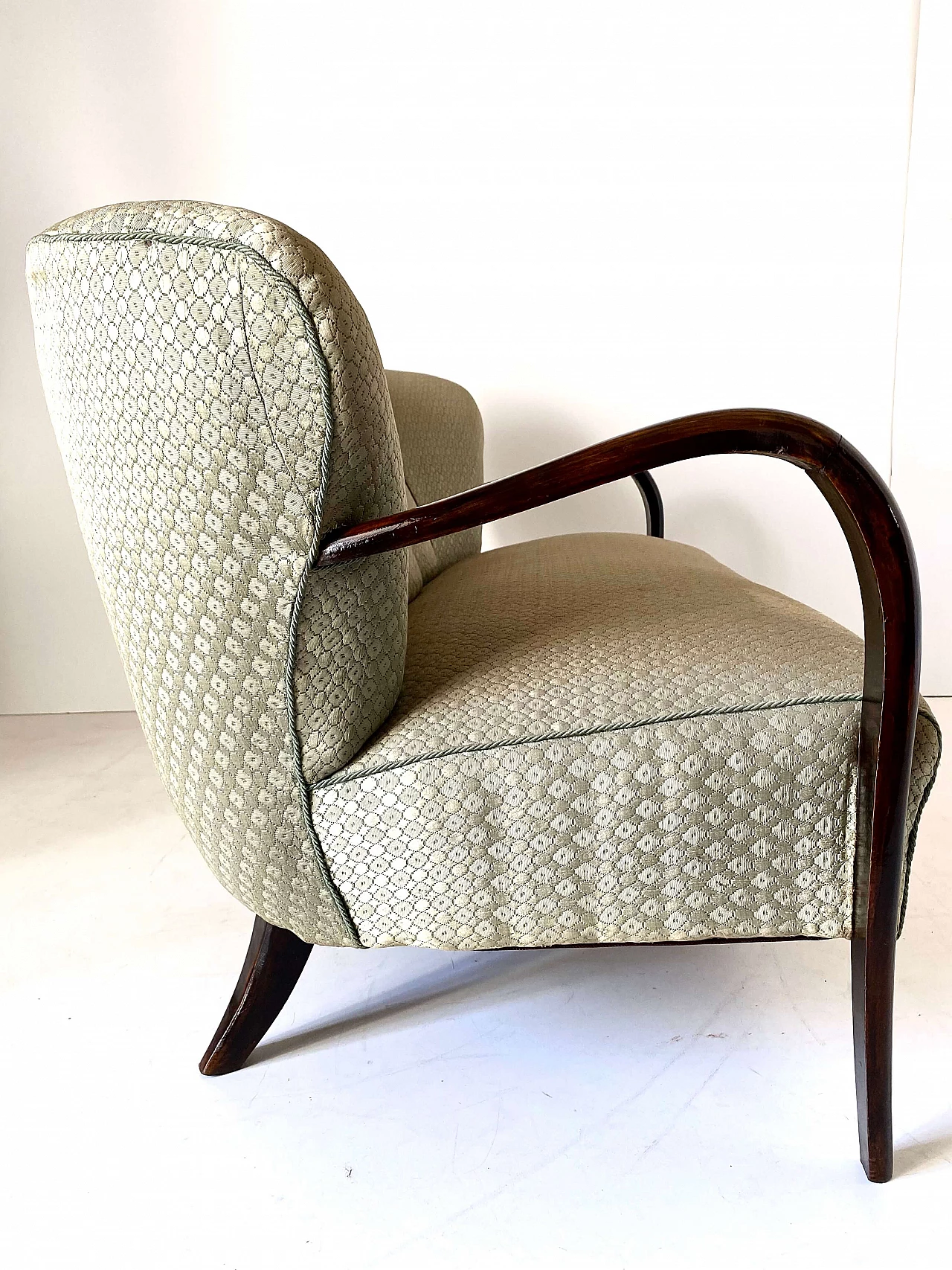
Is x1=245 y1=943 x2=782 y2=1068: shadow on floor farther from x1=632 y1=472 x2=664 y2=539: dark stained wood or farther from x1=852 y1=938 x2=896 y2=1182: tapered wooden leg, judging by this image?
x1=632 y1=472 x2=664 y2=539: dark stained wood

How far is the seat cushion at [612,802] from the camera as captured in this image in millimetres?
745

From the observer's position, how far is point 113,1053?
1.04 metres

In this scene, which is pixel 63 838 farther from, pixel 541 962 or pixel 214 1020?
pixel 541 962

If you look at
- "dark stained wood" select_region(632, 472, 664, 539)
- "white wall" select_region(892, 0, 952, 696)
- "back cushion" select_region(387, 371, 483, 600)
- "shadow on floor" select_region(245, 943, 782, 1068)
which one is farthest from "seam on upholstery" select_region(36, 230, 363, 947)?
"white wall" select_region(892, 0, 952, 696)

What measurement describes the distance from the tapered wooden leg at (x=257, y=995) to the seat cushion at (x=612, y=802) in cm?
19

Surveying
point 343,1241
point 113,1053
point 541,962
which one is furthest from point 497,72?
point 343,1241

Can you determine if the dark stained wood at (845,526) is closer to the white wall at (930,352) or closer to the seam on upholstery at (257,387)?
the seam on upholstery at (257,387)

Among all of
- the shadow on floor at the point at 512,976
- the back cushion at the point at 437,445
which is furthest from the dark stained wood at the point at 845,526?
the back cushion at the point at 437,445

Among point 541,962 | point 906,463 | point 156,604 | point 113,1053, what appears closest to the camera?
point 156,604

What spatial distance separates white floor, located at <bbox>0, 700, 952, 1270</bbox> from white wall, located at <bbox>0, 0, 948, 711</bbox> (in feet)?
3.75

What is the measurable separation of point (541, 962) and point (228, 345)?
0.83 m

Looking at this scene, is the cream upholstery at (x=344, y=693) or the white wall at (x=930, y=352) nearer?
the cream upholstery at (x=344, y=693)

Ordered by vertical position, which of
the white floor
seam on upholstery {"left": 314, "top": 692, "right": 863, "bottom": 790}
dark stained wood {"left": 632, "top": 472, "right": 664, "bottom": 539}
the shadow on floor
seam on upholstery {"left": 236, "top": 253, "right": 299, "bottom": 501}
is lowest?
the shadow on floor

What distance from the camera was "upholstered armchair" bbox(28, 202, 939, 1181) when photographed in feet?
→ 2.29
